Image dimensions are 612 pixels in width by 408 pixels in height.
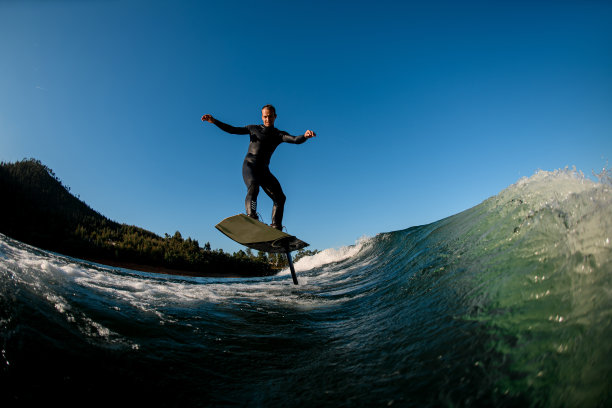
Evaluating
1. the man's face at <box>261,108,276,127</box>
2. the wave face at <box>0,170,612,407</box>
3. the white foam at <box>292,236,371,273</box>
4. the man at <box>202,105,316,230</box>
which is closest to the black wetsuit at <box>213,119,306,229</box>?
the man at <box>202,105,316,230</box>

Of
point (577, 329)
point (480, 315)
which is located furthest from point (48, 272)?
point (577, 329)

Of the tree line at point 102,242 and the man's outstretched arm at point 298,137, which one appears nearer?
the man's outstretched arm at point 298,137

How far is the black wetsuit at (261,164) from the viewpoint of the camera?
215 inches

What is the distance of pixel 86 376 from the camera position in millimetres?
1623

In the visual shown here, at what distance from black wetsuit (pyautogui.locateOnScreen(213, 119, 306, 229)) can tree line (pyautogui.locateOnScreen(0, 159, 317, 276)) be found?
16.2m

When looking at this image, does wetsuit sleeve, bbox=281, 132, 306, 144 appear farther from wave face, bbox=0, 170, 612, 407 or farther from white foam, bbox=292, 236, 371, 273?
white foam, bbox=292, 236, 371, 273

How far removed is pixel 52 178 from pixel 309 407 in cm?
4864

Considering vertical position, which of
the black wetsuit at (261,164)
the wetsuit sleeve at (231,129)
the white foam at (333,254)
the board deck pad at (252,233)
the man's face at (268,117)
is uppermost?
the man's face at (268,117)

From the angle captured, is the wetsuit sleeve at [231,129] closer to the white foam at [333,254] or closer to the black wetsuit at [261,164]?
the black wetsuit at [261,164]

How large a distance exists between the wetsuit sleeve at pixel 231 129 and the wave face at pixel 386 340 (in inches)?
136

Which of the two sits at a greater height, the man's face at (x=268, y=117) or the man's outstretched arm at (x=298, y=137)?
the man's face at (x=268, y=117)

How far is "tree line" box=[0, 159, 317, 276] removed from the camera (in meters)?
19.7

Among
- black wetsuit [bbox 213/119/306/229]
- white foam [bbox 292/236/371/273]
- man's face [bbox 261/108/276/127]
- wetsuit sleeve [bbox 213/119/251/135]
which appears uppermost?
man's face [bbox 261/108/276/127]

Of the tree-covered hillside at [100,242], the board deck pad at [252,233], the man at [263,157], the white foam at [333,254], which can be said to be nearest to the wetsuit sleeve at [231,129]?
the man at [263,157]
